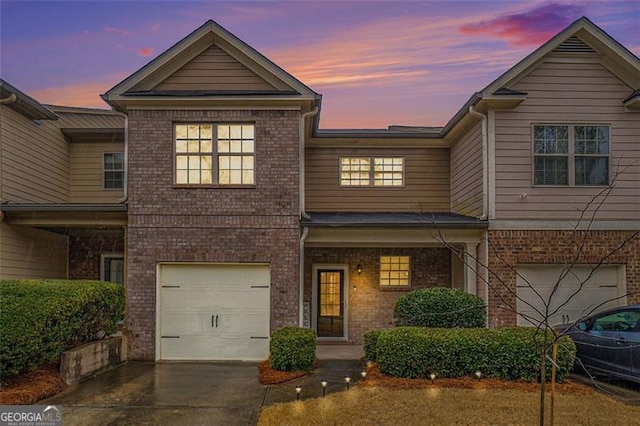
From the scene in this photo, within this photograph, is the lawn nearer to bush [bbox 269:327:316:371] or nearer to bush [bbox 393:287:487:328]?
bush [bbox 269:327:316:371]

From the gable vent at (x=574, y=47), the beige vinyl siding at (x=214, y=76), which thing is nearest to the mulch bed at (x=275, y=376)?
the beige vinyl siding at (x=214, y=76)

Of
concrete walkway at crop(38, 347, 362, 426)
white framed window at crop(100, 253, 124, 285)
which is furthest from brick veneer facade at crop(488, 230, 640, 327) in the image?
white framed window at crop(100, 253, 124, 285)

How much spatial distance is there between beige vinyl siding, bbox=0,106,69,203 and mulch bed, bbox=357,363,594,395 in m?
9.89

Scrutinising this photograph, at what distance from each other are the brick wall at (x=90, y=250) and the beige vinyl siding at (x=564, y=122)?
10423 millimetres

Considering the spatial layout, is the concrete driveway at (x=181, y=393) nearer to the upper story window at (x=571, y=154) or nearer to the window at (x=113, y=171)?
the upper story window at (x=571, y=154)

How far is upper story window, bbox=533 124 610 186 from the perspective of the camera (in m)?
12.0

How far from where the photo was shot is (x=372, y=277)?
14508mm

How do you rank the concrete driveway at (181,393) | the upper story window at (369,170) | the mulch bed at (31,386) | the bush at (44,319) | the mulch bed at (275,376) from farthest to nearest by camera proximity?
the upper story window at (369,170), the mulch bed at (275,376), the bush at (44,319), the mulch bed at (31,386), the concrete driveway at (181,393)

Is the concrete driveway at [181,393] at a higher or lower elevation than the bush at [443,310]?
lower

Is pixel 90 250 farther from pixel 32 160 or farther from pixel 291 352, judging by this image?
pixel 291 352

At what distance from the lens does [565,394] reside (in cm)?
816

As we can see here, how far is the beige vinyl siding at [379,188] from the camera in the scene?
15.1 metres

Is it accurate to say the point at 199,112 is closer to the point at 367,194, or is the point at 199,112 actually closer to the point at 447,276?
the point at 367,194

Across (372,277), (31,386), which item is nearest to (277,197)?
(372,277)
